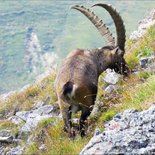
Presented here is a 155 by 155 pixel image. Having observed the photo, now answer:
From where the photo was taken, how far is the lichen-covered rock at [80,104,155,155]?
7.09 metres

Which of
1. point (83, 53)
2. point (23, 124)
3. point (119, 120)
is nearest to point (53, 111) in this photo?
point (23, 124)

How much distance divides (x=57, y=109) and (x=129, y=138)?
719 centimetres

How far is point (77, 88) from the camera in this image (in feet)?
33.9

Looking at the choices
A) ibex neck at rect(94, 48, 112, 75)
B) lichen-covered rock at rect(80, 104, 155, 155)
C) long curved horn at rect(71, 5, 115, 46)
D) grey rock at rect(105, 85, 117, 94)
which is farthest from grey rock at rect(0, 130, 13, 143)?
lichen-covered rock at rect(80, 104, 155, 155)

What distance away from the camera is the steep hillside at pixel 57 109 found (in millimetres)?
10250

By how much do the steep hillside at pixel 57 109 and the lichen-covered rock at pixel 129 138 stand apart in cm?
124

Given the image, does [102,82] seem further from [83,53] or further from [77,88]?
[77,88]

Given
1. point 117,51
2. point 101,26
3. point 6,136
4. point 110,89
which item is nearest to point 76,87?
point 110,89

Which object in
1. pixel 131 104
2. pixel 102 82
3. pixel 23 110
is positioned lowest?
pixel 23 110

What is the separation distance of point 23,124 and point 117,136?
682 centimetres

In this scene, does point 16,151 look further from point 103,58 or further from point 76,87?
point 103,58

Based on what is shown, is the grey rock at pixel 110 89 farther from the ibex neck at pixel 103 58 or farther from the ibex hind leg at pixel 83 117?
the ibex hind leg at pixel 83 117

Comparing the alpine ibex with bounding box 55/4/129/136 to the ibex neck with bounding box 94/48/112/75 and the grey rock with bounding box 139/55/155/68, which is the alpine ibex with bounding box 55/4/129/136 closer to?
the ibex neck with bounding box 94/48/112/75

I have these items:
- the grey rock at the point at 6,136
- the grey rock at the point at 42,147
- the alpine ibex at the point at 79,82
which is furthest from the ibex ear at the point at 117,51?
the grey rock at the point at 42,147
